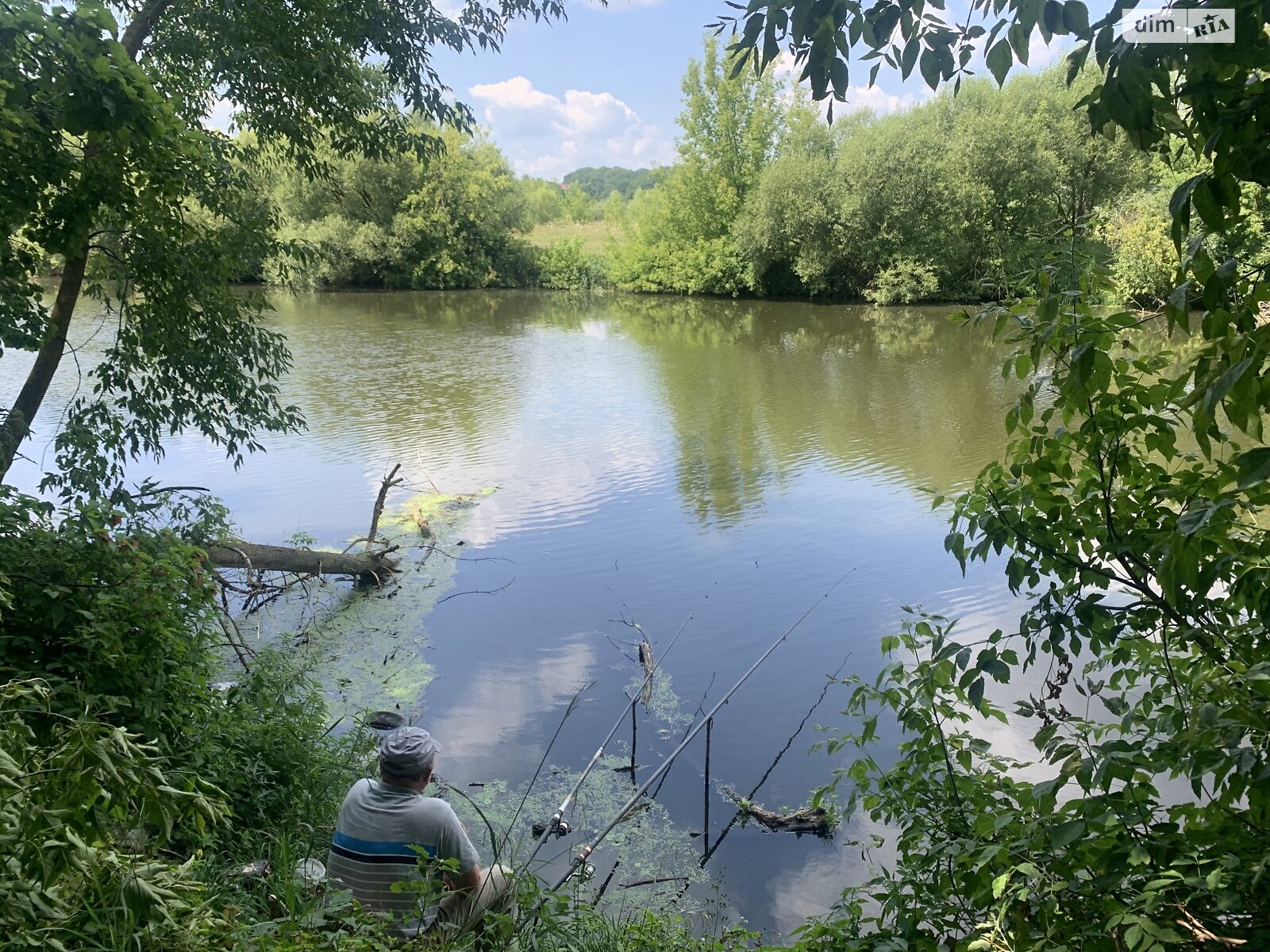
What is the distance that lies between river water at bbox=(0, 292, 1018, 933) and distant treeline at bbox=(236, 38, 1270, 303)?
24.5 ft

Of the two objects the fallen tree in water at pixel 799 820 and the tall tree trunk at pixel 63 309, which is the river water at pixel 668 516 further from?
the tall tree trunk at pixel 63 309

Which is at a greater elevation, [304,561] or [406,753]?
[406,753]

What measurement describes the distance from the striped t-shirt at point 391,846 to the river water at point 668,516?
1841 mm

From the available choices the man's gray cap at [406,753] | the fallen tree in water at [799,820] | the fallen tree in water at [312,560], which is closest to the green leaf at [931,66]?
the man's gray cap at [406,753]

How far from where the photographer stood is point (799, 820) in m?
4.36

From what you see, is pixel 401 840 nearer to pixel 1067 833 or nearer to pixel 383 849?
pixel 383 849

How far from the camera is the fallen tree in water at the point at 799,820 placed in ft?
14.2

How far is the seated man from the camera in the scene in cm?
266

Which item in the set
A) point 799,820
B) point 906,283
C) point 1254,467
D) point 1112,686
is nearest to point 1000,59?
point 1254,467

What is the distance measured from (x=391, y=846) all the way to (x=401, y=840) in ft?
0.12

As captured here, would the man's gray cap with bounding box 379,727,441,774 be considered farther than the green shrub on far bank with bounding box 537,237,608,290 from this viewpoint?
No

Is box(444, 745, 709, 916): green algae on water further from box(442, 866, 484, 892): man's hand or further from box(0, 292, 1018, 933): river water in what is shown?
box(442, 866, 484, 892): man's hand

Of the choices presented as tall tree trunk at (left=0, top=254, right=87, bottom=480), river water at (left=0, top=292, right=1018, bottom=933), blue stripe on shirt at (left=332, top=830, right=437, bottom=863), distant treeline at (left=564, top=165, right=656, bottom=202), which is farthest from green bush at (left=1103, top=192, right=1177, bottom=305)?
distant treeline at (left=564, top=165, right=656, bottom=202)

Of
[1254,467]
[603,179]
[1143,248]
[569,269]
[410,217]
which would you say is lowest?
[1254,467]
